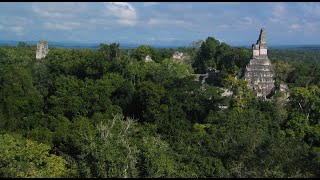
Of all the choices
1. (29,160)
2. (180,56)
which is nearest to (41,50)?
(180,56)

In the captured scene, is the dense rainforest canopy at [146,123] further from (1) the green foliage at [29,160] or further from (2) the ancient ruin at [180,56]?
(2) the ancient ruin at [180,56]

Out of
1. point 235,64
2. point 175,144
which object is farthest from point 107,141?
point 235,64

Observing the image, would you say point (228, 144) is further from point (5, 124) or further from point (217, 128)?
point (5, 124)

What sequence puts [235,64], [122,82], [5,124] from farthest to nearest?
[235,64]
[122,82]
[5,124]

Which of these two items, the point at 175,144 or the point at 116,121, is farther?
the point at 116,121

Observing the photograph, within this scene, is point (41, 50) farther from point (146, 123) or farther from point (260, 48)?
point (146, 123)

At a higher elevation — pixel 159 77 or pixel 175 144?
pixel 159 77
